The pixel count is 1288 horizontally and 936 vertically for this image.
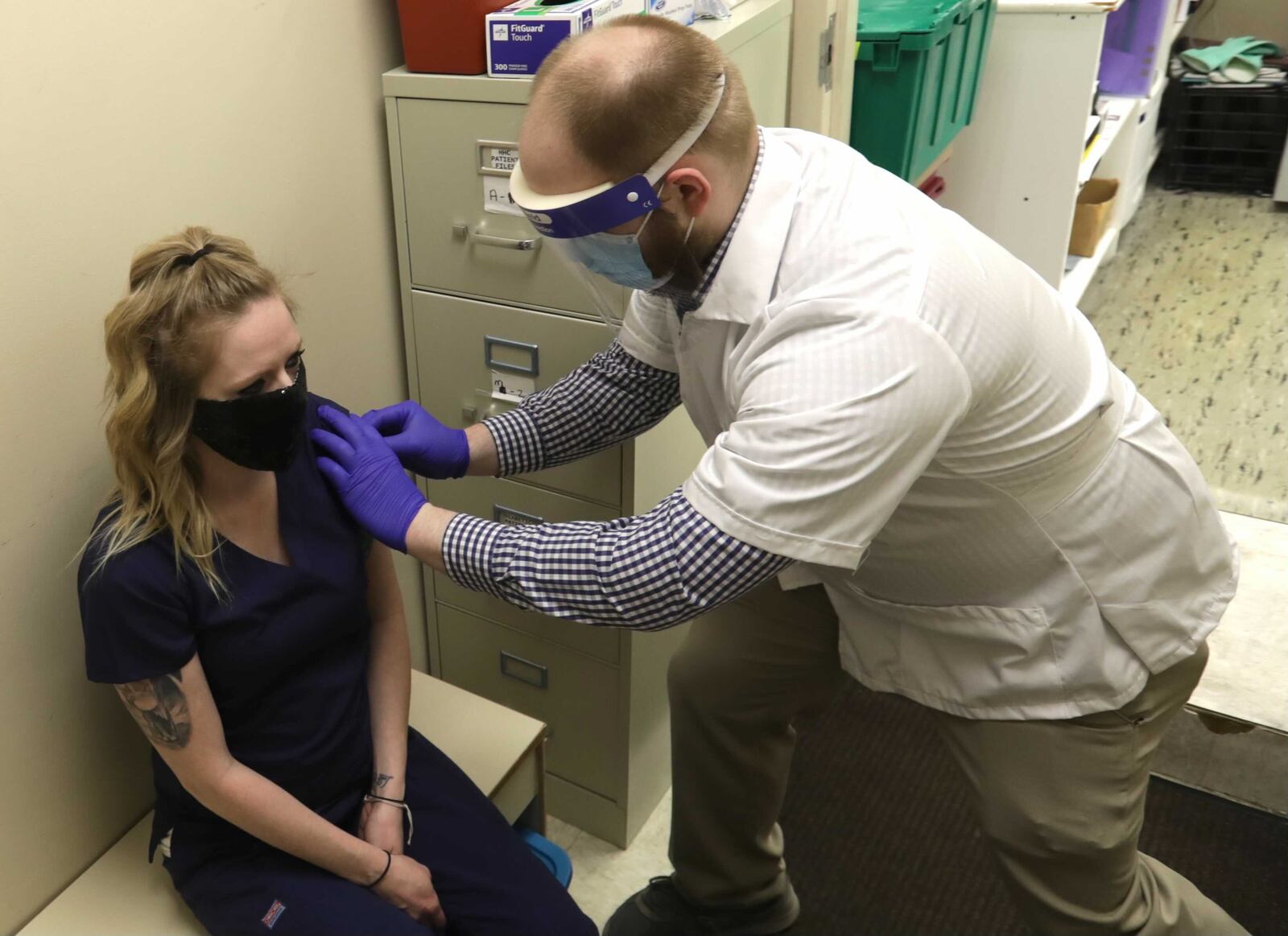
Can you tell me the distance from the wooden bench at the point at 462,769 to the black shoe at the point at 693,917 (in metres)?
0.22

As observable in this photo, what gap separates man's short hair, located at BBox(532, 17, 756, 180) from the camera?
1.09 meters

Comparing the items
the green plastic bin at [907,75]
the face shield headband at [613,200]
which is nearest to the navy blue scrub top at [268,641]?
the face shield headband at [613,200]

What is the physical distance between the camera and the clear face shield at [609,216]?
3.67 feet

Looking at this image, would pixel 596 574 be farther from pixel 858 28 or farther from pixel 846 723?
pixel 858 28

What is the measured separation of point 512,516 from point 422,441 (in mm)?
403

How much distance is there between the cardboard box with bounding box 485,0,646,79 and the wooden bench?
940 millimetres

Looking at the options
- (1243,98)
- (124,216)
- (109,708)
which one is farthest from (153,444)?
(1243,98)

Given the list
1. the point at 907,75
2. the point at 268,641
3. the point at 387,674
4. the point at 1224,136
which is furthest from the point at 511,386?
the point at 1224,136

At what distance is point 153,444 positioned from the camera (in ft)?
3.85

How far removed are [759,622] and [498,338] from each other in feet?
1.94

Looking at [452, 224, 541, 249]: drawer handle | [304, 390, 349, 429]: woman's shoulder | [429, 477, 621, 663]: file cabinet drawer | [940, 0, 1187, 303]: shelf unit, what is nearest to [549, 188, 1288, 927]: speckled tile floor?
[429, 477, 621, 663]: file cabinet drawer

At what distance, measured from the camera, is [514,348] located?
168cm

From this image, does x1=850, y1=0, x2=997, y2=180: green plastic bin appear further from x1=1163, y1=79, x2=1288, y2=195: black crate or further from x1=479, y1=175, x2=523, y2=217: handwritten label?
x1=1163, y1=79, x2=1288, y2=195: black crate

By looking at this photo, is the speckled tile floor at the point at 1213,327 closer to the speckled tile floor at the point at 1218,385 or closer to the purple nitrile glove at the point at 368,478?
the speckled tile floor at the point at 1218,385
